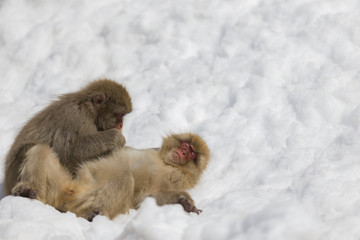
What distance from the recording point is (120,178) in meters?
4.53

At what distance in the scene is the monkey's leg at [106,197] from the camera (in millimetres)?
4383

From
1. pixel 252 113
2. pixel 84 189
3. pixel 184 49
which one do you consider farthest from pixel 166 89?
pixel 84 189

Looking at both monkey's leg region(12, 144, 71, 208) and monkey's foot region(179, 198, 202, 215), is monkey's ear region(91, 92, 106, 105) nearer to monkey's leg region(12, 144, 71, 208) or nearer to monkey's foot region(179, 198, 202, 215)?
monkey's leg region(12, 144, 71, 208)

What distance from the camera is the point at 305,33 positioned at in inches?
259

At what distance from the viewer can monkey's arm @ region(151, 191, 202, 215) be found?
440cm

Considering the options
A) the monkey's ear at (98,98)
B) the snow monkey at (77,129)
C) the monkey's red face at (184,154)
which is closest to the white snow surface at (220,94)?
the monkey's red face at (184,154)

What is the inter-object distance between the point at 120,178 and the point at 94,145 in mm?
438

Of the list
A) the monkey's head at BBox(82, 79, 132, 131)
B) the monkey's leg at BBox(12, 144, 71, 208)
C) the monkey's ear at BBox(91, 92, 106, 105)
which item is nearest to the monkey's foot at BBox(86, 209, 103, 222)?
the monkey's leg at BBox(12, 144, 71, 208)

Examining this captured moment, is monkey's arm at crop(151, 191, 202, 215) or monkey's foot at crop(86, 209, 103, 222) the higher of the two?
monkey's arm at crop(151, 191, 202, 215)

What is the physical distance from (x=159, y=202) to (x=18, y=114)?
108 inches

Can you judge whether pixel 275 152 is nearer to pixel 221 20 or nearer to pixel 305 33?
pixel 305 33

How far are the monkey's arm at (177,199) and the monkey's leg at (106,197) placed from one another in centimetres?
23

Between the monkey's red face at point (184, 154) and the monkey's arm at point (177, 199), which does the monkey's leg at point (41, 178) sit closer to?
the monkey's arm at point (177, 199)

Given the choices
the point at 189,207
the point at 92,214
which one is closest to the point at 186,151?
the point at 189,207
